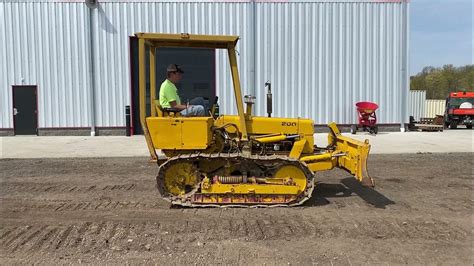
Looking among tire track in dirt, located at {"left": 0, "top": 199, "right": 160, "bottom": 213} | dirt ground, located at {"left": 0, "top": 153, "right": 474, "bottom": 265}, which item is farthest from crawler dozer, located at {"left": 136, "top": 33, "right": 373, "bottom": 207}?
tire track in dirt, located at {"left": 0, "top": 199, "right": 160, "bottom": 213}

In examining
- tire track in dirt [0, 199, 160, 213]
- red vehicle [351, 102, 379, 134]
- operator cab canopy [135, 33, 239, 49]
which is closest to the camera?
operator cab canopy [135, 33, 239, 49]

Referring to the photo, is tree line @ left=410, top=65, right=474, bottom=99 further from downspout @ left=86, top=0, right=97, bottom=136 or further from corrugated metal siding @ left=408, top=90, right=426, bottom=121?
downspout @ left=86, top=0, right=97, bottom=136

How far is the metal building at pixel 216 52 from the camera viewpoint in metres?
17.0

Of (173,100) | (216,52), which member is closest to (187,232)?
(173,100)

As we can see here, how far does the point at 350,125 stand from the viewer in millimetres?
17688

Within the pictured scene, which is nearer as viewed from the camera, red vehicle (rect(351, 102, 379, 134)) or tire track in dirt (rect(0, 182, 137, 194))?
tire track in dirt (rect(0, 182, 137, 194))

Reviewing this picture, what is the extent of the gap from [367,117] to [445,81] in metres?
28.5

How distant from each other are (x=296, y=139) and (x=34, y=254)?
156 inches

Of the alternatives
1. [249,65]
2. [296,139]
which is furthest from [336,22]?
[296,139]

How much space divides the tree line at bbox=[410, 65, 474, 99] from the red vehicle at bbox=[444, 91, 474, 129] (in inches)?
665

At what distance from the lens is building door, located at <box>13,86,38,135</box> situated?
17141 millimetres

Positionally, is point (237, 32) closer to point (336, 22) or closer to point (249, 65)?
point (249, 65)

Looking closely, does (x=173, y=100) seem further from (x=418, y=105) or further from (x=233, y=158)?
(x=418, y=105)

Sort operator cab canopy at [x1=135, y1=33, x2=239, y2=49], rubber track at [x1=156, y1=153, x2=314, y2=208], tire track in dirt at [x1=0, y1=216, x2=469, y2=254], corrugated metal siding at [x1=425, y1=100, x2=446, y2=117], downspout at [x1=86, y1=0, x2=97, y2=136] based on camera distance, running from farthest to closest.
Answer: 1. corrugated metal siding at [x1=425, y1=100, x2=446, y2=117]
2. downspout at [x1=86, y1=0, x2=97, y2=136]
3. rubber track at [x1=156, y1=153, x2=314, y2=208]
4. operator cab canopy at [x1=135, y1=33, x2=239, y2=49]
5. tire track in dirt at [x1=0, y1=216, x2=469, y2=254]
